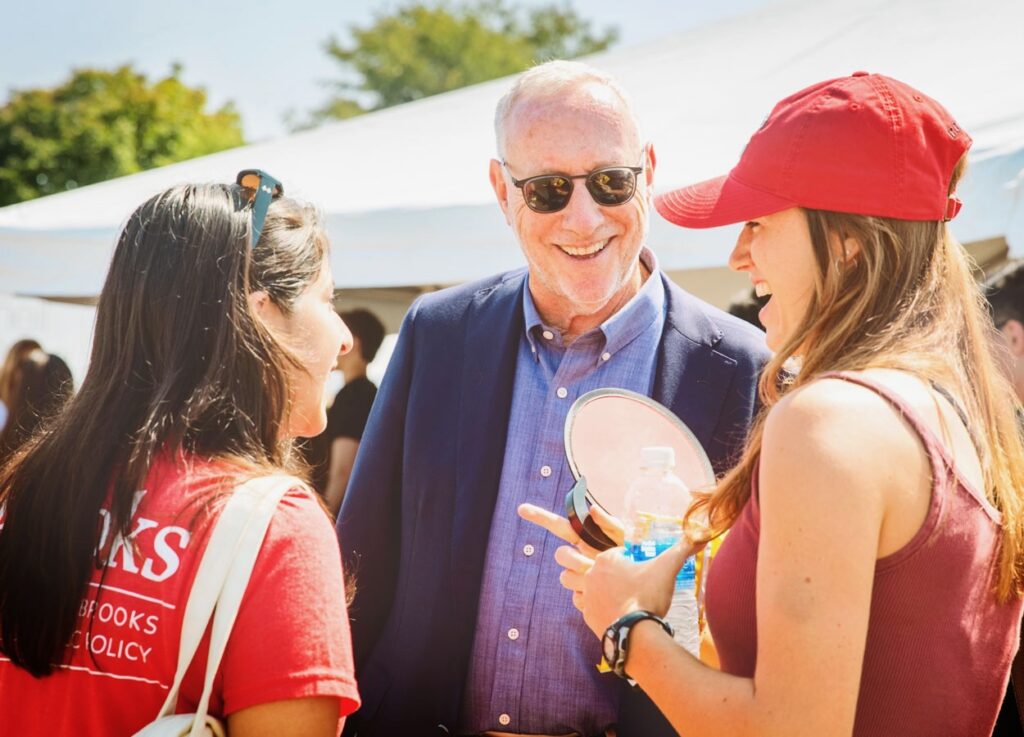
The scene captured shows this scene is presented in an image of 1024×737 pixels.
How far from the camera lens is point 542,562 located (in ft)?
8.07

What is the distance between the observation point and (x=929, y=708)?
4.59 ft

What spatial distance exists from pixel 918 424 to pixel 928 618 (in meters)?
0.26

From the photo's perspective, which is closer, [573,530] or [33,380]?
[573,530]

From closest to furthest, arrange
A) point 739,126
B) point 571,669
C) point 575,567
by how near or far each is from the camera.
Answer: point 575,567 → point 571,669 → point 739,126

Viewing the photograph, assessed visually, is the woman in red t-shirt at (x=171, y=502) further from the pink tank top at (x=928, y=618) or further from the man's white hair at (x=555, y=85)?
the man's white hair at (x=555, y=85)

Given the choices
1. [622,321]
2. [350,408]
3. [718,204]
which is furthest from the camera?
[350,408]

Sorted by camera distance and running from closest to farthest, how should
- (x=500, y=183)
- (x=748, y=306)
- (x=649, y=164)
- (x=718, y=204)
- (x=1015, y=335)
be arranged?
(x=718, y=204)
(x=649, y=164)
(x=500, y=183)
(x=1015, y=335)
(x=748, y=306)

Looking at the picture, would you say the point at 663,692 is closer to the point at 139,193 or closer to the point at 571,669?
the point at 571,669

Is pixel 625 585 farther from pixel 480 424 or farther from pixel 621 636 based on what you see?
pixel 480 424

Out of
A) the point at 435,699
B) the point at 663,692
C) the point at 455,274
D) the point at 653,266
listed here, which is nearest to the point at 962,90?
the point at 455,274

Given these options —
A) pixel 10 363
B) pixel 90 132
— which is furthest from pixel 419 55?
pixel 10 363

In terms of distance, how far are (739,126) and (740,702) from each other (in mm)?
4454

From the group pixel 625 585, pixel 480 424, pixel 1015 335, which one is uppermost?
pixel 1015 335

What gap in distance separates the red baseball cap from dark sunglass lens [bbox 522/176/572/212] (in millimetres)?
1153
